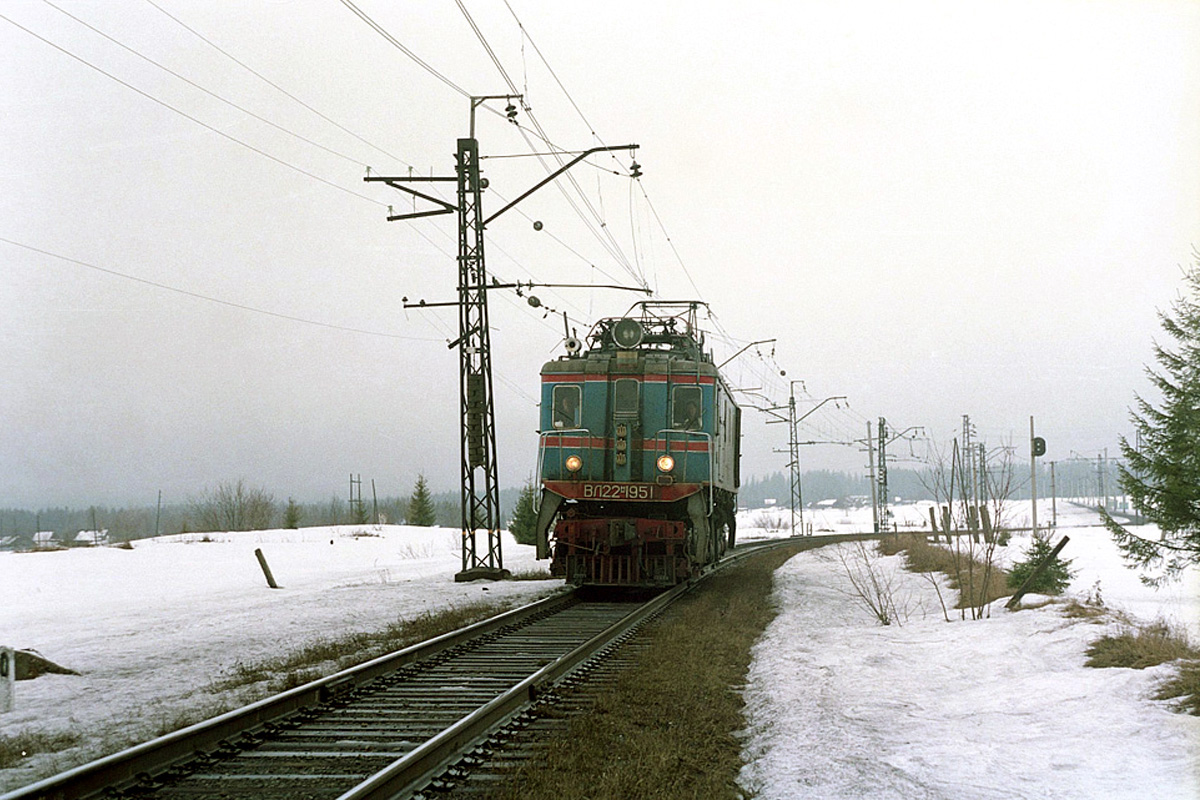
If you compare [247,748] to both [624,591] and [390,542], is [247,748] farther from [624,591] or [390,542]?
[390,542]

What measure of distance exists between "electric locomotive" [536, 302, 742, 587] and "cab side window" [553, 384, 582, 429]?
17 mm

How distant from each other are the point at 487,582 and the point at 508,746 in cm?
1398

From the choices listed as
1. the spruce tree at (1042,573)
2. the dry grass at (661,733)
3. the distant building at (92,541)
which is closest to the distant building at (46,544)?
the distant building at (92,541)

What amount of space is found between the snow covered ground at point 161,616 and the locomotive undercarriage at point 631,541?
146 centimetres

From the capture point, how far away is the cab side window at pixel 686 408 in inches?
613

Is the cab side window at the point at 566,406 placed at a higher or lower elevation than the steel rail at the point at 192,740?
higher

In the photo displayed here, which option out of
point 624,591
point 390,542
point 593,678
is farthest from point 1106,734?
point 390,542

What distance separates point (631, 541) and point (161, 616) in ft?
26.9

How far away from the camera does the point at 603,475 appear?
51.4 feet

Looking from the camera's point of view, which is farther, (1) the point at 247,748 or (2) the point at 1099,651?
(2) the point at 1099,651

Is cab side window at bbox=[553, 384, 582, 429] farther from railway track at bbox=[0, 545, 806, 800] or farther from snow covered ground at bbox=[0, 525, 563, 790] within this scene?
railway track at bbox=[0, 545, 806, 800]

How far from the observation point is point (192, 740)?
240 inches

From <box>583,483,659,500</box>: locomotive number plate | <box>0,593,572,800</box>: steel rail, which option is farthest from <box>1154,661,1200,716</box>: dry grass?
<box>583,483,659,500</box>: locomotive number plate

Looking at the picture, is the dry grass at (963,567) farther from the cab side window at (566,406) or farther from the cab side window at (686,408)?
the cab side window at (566,406)
